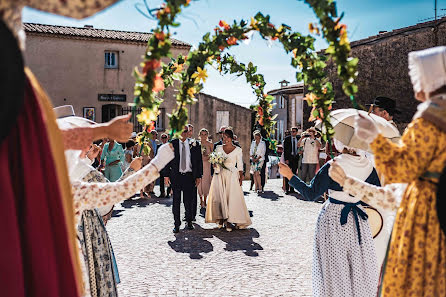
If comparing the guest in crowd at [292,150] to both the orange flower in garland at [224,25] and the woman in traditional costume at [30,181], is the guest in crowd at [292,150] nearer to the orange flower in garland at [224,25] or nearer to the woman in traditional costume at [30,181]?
the orange flower in garland at [224,25]

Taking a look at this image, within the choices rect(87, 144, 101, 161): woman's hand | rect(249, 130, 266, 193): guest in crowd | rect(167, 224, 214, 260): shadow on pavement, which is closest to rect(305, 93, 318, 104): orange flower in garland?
rect(87, 144, 101, 161): woman's hand

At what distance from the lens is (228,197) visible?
10.9 m

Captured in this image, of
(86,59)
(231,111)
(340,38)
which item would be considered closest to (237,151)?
(340,38)

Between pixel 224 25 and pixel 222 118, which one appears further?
pixel 222 118

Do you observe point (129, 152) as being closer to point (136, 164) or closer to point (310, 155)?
point (310, 155)

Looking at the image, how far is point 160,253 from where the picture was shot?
27.5 ft

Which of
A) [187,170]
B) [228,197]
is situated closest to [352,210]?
[228,197]

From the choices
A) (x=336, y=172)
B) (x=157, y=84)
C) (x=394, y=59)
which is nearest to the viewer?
(x=157, y=84)

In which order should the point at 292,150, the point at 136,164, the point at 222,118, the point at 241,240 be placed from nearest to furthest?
the point at 136,164, the point at 241,240, the point at 292,150, the point at 222,118

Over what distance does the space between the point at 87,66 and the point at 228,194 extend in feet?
74.1

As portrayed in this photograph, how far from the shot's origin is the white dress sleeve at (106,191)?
10.5 ft

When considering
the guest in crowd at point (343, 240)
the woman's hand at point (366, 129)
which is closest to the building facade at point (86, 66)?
the guest in crowd at point (343, 240)

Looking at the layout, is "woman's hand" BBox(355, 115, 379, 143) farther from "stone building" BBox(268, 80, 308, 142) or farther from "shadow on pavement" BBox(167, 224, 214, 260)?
"stone building" BBox(268, 80, 308, 142)

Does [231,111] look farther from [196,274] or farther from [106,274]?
[106,274]
